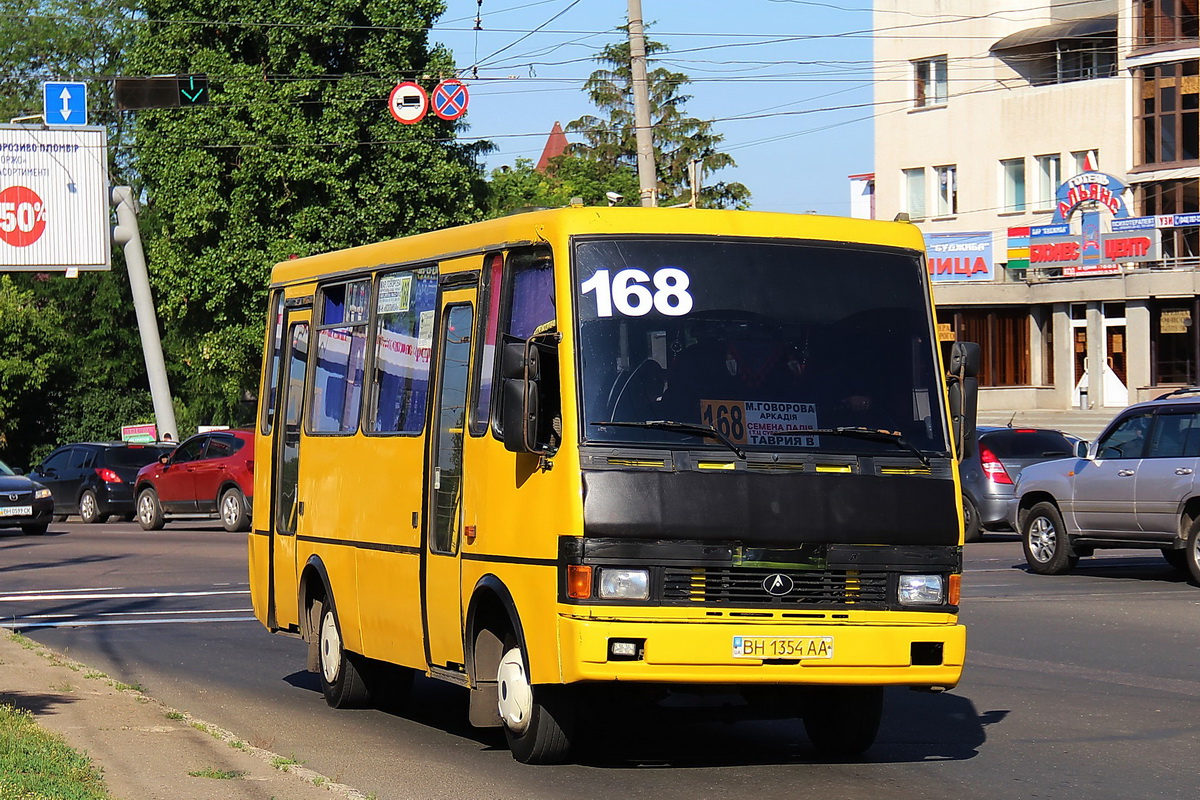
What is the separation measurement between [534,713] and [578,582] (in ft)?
2.96

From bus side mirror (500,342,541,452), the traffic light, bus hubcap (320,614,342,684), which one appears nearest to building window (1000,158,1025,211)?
the traffic light

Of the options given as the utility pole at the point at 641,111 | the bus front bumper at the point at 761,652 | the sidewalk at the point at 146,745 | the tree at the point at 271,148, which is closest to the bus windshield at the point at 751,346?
the bus front bumper at the point at 761,652

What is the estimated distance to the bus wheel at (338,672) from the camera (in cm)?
1166

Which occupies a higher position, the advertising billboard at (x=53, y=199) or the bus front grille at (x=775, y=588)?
the advertising billboard at (x=53, y=199)

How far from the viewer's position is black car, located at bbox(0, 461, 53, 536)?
34.0m

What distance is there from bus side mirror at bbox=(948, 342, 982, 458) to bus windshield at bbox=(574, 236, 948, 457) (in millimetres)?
173

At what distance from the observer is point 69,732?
383 inches

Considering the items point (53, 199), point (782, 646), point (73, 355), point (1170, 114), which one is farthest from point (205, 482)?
point (1170, 114)

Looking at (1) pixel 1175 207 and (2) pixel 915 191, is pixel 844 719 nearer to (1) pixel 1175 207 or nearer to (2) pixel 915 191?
(1) pixel 1175 207

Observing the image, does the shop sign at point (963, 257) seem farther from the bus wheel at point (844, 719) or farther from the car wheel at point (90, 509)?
the bus wheel at point (844, 719)

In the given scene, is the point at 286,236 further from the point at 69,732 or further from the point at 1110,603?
the point at 69,732

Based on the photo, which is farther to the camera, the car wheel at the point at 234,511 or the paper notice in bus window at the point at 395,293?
the car wheel at the point at 234,511

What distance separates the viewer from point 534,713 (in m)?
9.04

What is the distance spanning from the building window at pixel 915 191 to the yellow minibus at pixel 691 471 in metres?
59.1
